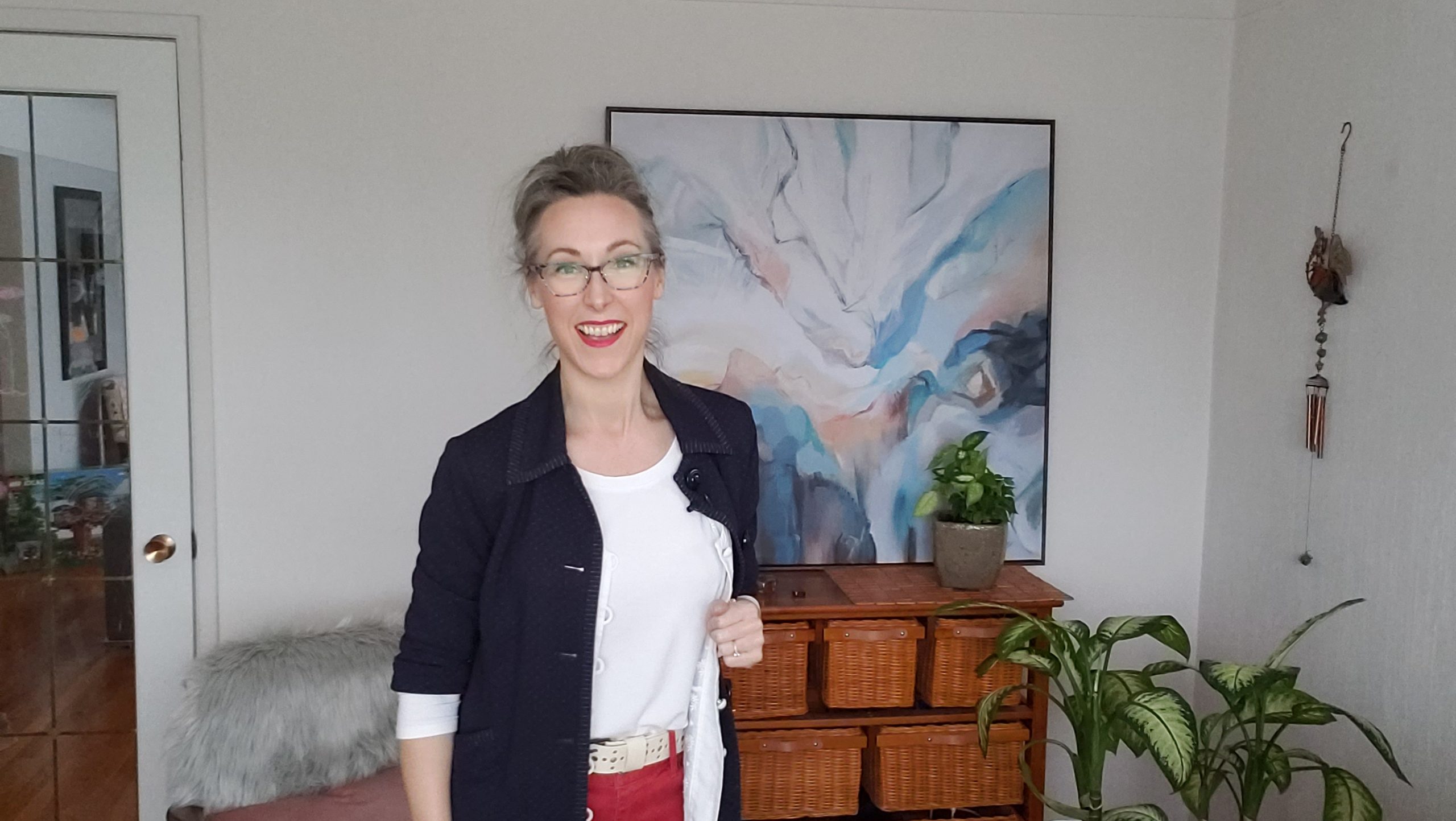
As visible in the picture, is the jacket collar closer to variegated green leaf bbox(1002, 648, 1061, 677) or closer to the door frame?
variegated green leaf bbox(1002, 648, 1061, 677)

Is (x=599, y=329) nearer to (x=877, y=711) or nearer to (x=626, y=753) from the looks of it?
(x=626, y=753)

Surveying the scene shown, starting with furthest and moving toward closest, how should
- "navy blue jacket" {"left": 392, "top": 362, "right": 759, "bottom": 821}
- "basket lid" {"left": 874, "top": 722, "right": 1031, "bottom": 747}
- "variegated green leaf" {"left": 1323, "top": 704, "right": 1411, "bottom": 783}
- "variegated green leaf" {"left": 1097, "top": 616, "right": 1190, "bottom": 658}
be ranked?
"basket lid" {"left": 874, "top": 722, "right": 1031, "bottom": 747} → "variegated green leaf" {"left": 1097, "top": 616, "right": 1190, "bottom": 658} → "variegated green leaf" {"left": 1323, "top": 704, "right": 1411, "bottom": 783} → "navy blue jacket" {"left": 392, "top": 362, "right": 759, "bottom": 821}

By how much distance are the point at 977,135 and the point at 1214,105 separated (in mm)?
610

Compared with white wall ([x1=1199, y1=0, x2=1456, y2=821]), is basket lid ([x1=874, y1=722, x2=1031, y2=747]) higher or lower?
lower

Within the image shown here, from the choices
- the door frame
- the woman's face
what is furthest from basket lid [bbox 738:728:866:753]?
the door frame

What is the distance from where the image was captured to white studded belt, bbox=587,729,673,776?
4.03 ft

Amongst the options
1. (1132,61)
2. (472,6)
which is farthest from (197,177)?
(1132,61)

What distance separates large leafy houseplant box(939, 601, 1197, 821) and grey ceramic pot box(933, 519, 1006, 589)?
0.49 feet

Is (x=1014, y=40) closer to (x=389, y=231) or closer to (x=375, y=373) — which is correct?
(x=389, y=231)

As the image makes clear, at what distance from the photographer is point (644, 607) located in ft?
4.00

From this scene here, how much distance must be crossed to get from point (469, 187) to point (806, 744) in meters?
1.45

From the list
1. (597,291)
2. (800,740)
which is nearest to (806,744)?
(800,740)

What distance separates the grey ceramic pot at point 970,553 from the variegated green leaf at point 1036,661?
0.25 m

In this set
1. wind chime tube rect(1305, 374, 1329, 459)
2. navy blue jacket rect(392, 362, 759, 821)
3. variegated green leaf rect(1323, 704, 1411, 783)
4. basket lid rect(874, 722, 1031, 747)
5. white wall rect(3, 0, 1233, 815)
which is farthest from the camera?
white wall rect(3, 0, 1233, 815)
